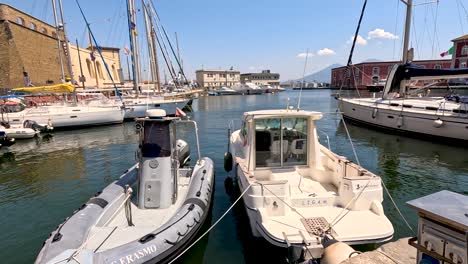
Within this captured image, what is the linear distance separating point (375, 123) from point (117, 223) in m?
19.9

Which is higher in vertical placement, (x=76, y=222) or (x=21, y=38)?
(x=21, y=38)

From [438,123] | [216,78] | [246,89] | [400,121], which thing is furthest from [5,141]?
[216,78]

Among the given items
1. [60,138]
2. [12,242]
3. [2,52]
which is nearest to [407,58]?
[12,242]

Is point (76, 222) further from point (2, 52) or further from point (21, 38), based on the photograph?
point (21, 38)

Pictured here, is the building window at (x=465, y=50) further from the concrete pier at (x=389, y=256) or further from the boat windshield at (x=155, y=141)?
the boat windshield at (x=155, y=141)

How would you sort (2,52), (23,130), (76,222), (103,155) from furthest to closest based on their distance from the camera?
(2,52) → (23,130) → (103,155) → (76,222)

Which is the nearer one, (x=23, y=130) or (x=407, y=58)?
(x=23, y=130)

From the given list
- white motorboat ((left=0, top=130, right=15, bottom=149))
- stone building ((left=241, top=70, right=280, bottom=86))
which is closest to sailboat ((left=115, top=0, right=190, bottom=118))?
white motorboat ((left=0, top=130, right=15, bottom=149))

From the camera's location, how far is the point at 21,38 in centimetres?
3628

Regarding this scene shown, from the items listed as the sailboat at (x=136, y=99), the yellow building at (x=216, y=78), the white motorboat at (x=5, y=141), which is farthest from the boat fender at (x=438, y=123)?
the yellow building at (x=216, y=78)

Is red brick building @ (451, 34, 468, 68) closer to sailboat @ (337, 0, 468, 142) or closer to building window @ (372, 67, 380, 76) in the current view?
building window @ (372, 67, 380, 76)

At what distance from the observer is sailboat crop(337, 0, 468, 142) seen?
1499cm

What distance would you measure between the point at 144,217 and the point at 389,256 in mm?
5036

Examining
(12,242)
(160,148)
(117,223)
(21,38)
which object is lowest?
(12,242)
